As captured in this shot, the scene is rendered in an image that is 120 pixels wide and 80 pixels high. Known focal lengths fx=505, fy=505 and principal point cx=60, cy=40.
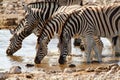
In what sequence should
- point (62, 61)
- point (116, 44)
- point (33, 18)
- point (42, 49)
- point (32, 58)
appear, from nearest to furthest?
point (62, 61) → point (42, 49) → point (32, 58) → point (116, 44) → point (33, 18)

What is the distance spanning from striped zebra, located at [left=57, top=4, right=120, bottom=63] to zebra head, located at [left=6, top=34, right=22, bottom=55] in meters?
2.50

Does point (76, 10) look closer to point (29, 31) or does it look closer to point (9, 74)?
point (29, 31)

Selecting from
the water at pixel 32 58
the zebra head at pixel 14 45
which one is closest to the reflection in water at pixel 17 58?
the water at pixel 32 58

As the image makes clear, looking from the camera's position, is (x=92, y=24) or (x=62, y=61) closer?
(x=62, y=61)

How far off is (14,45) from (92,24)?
3089 millimetres

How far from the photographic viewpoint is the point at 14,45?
15.9m

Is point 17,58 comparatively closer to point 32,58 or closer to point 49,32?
point 32,58

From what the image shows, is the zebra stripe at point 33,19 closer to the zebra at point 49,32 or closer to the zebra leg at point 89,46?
the zebra at point 49,32

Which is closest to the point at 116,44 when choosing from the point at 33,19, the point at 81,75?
the point at 33,19

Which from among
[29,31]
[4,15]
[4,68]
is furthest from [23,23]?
[4,15]

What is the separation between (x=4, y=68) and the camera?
12.7 metres

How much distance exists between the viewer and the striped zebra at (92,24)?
13742mm

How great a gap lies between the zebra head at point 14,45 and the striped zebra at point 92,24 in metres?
2.50

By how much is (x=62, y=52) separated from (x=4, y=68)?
182 cm
